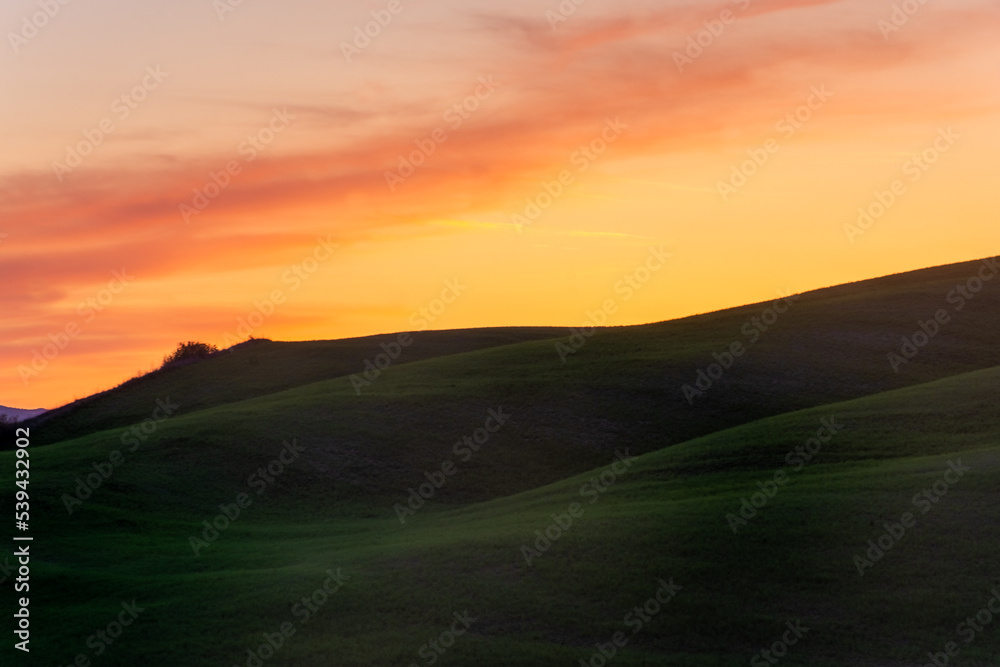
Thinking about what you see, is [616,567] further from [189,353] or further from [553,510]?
[189,353]

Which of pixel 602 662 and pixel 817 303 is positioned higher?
pixel 602 662

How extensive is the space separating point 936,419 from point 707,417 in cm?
1450

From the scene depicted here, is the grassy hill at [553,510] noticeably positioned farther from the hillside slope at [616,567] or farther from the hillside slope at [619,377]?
the hillside slope at [619,377]

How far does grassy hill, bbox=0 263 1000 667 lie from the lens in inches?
1002

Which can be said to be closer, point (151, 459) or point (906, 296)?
point (151, 459)

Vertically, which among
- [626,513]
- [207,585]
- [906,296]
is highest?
[207,585]

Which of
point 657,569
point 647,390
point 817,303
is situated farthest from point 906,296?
point 657,569

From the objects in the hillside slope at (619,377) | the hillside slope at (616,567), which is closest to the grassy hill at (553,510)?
the hillside slope at (616,567)

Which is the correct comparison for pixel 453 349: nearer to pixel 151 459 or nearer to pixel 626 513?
pixel 151 459

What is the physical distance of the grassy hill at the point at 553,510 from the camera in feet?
83.5

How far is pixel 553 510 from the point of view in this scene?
119 feet

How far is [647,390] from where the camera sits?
5956cm

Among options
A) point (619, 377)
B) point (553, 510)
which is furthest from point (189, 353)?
point (553, 510)

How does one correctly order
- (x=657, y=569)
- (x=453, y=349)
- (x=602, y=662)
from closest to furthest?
(x=602, y=662), (x=657, y=569), (x=453, y=349)
